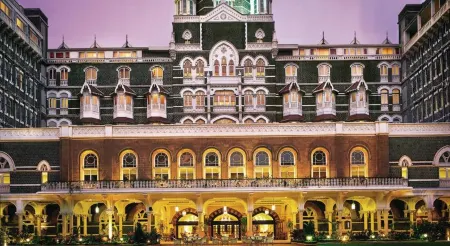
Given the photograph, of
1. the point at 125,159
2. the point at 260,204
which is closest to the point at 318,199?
the point at 260,204

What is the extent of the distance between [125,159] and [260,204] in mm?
12467

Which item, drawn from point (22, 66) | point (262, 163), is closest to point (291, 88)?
point (262, 163)

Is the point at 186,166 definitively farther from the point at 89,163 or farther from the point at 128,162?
the point at 89,163

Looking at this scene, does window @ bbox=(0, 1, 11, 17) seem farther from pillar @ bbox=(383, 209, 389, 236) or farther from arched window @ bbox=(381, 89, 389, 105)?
arched window @ bbox=(381, 89, 389, 105)

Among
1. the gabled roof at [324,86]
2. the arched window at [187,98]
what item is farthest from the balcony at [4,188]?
the gabled roof at [324,86]

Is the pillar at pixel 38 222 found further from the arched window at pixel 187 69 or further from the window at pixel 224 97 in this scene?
the window at pixel 224 97

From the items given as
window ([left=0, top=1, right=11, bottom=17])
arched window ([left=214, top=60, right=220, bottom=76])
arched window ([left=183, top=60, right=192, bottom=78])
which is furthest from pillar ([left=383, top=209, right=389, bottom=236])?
window ([left=0, top=1, right=11, bottom=17])

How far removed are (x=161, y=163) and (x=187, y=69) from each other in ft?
59.8

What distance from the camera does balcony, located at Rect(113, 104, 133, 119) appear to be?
280 ft

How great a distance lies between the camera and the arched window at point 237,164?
71.2 metres

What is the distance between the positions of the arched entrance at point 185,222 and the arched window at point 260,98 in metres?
17.9

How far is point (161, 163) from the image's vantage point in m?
71.6

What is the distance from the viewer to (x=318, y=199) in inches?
2835

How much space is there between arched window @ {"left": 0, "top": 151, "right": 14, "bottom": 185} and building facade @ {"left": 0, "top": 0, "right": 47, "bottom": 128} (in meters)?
3.93
